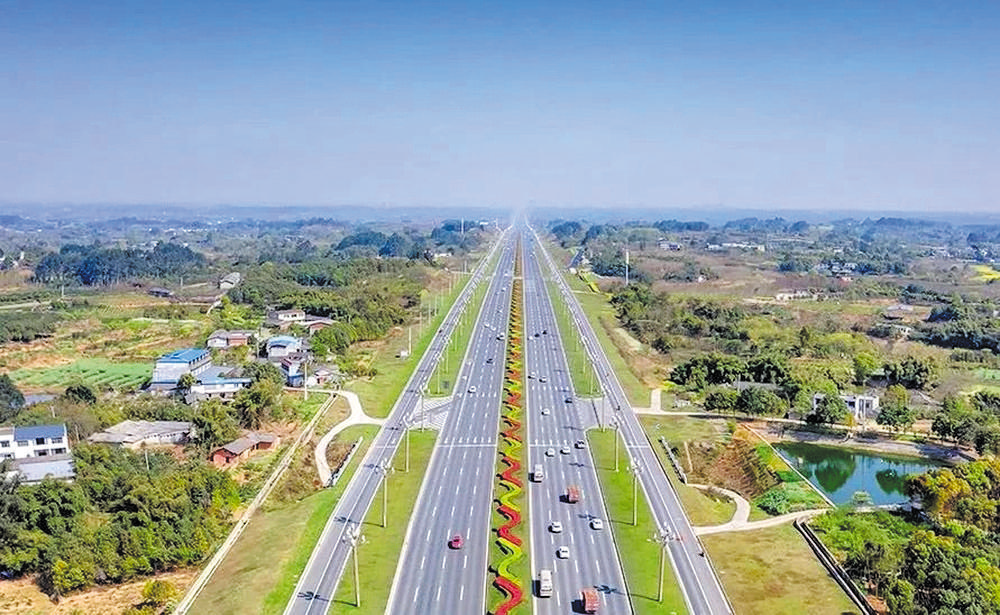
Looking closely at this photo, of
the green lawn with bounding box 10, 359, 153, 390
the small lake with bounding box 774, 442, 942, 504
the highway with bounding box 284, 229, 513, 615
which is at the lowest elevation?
the small lake with bounding box 774, 442, 942, 504

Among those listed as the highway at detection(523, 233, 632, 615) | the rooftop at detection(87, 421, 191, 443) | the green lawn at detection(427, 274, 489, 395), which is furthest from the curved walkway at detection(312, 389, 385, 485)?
the highway at detection(523, 233, 632, 615)

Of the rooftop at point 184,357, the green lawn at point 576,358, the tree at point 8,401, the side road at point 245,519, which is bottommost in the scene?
the side road at point 245,519

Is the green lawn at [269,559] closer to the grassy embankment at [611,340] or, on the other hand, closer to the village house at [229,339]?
the grassy embankment at [611,340]

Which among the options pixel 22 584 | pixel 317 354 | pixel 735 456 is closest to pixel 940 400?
pixel 735 456

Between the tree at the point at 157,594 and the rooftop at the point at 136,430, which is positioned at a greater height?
the rooftop at the point at 136,430

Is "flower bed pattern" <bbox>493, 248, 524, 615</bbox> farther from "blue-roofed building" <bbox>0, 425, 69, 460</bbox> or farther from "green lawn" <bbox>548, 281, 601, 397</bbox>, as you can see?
"blue-roofed building" <bbox>0, 425, 69, 460</bbox>

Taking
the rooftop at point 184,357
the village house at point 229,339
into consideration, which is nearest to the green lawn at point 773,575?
the rooftop at point 184,357

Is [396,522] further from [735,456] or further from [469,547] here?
[735,456]
